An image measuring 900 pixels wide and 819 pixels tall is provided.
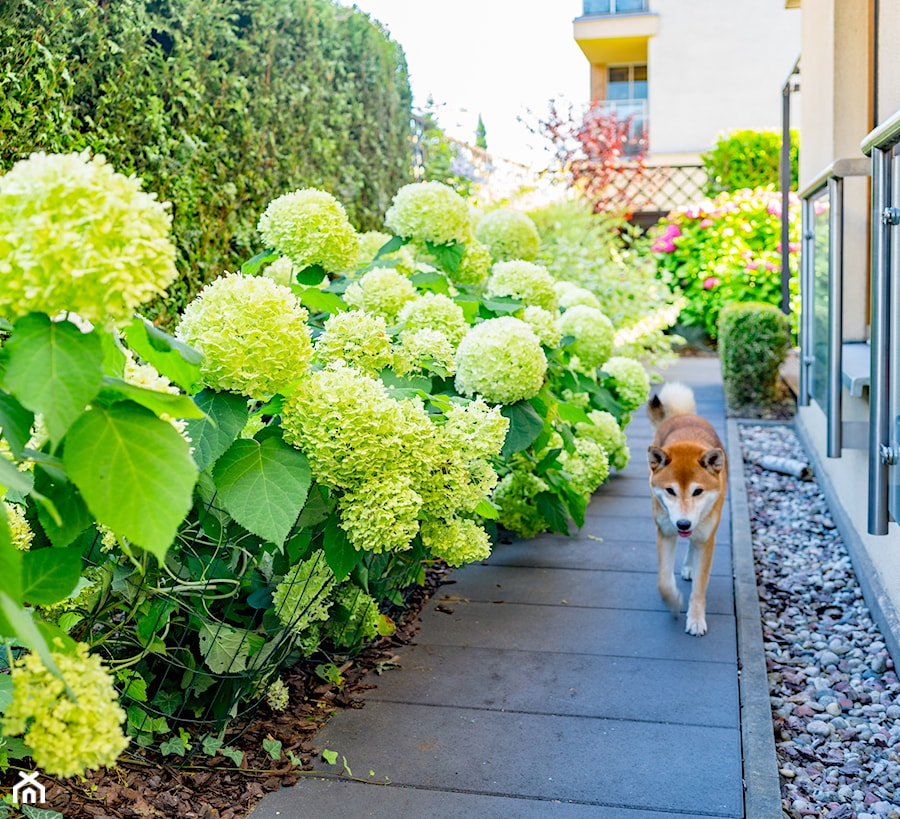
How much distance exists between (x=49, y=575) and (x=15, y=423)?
30cm

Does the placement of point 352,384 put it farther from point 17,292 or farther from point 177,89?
point 177,89

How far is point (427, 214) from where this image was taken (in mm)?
4098

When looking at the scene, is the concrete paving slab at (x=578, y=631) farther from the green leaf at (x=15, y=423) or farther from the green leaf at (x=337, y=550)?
the green leaf at (x=15, y=423)

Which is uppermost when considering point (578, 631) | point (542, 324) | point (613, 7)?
point (613, 7)

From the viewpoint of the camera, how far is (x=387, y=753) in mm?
2992

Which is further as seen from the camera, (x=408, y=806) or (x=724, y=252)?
(x=724, y=252)

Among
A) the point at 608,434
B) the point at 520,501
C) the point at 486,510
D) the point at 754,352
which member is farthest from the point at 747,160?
the point at 486,510

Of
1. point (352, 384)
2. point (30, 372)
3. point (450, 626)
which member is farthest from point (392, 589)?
point (30, 372)

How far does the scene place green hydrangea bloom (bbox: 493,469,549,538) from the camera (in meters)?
5.05

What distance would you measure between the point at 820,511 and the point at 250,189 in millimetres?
3894

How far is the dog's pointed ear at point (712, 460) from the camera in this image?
4.28m

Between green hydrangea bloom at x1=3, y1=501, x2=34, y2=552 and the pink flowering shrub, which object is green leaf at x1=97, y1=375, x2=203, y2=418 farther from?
the pink flowering shrub

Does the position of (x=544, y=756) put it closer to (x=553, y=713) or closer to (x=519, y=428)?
(x=553, y=713)

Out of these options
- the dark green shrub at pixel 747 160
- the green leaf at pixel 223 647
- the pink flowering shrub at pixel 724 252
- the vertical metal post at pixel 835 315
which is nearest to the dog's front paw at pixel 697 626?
the vertical metal post at pixel 835 315
